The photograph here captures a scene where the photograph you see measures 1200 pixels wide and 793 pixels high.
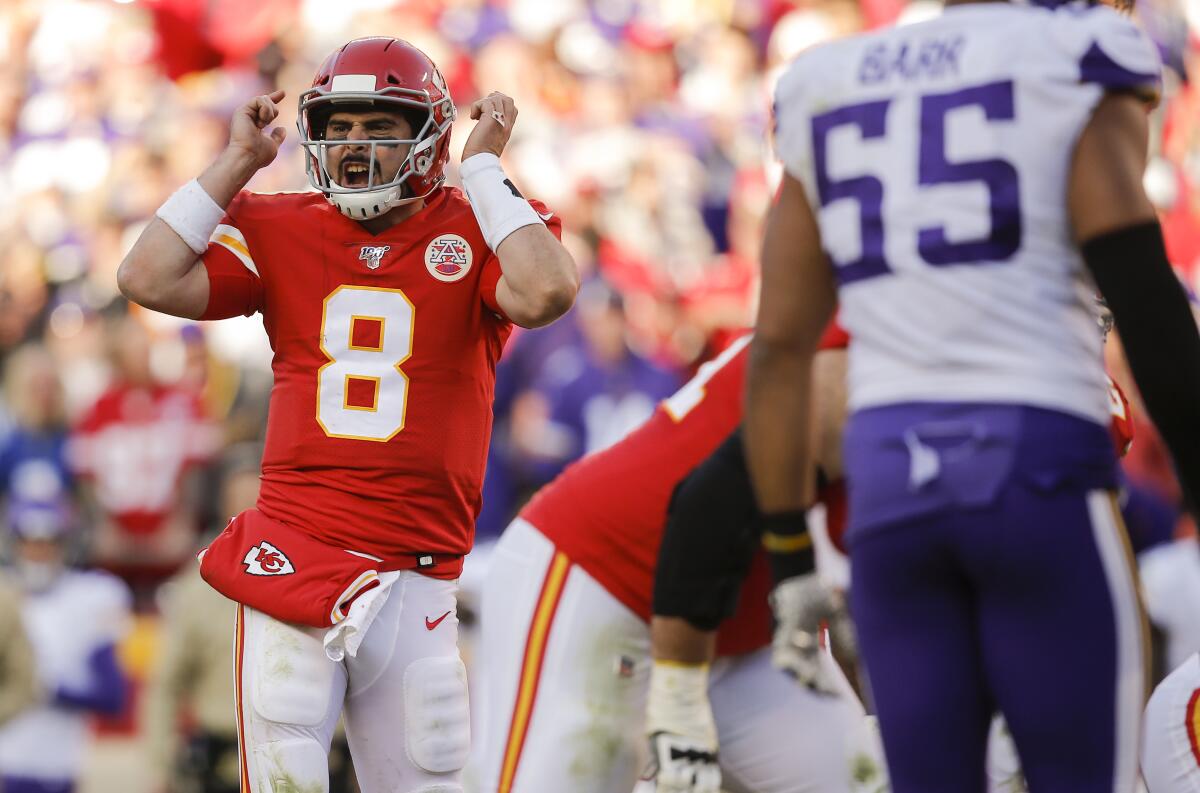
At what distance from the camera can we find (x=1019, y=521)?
2576mm

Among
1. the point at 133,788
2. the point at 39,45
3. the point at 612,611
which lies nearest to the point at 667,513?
the point at 612,611

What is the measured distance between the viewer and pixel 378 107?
4.06 m

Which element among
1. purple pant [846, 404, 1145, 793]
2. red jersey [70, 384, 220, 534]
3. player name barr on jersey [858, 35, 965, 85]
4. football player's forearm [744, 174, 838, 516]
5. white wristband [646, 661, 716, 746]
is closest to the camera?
purple pant [846, 404, 1145, 793]

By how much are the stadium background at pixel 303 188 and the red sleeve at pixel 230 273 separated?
305cm

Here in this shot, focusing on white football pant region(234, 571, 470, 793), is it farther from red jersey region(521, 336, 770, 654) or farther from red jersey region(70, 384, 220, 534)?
red jersey region(70, 384, 220, 534)

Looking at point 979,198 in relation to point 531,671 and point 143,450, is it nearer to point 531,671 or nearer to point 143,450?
point 531,671

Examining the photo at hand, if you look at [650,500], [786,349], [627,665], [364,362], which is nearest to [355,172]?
[364,362]

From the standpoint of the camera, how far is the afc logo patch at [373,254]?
399cm

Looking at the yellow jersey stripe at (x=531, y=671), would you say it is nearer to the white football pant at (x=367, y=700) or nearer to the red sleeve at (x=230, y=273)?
the white football pant at (x=367, y=700)

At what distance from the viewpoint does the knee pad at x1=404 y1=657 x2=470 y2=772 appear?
152 inches

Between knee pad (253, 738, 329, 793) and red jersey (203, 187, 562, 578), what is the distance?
42 cm

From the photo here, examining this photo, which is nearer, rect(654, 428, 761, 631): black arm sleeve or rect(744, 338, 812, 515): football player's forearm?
rect(744, 338, 812, 515): football player's forearm

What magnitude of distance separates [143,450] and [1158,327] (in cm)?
738

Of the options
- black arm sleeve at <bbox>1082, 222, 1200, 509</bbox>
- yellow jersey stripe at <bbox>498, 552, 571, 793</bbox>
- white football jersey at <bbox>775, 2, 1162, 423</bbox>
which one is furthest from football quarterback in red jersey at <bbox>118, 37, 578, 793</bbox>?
black arm sleeve at <bbox>1082, 222, 1200, 509</bbox>
